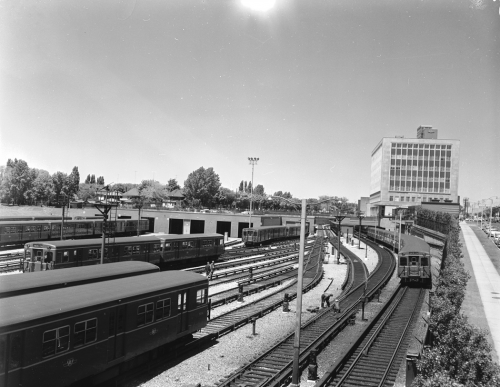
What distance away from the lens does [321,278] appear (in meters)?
38.8

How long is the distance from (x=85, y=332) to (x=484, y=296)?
2052 cm

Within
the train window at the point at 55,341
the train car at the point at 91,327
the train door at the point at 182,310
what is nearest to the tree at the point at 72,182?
the train door at the point at 182,310

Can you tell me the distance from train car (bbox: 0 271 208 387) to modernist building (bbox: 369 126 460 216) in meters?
96.2

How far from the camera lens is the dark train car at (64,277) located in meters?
14.0

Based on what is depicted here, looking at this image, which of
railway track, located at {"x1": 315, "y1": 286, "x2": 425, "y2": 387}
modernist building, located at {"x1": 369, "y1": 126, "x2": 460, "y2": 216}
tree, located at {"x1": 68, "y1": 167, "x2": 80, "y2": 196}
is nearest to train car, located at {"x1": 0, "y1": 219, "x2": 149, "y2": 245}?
railway track, located at {"x1": 315, "y1": 286, "x2": 425, "y2": 387}

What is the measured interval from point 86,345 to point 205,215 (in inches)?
2553

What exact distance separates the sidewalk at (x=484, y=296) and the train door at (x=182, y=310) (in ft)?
37.6

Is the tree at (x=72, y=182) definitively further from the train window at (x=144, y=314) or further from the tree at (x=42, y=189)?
the train window at (x=144, y=314)

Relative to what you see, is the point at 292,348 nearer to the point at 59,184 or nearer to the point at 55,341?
the point at 55,341

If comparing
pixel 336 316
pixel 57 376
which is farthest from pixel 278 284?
pixel 57 376

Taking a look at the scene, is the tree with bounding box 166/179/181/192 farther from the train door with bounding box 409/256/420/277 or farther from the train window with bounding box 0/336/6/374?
the train window with bounding box 0/336/6/374

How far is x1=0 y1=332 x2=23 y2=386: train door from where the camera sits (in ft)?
33.5

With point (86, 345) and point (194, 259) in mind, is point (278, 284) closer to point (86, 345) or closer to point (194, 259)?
point (194, 259)

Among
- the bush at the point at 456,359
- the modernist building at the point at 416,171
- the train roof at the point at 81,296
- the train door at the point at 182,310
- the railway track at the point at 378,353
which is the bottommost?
the railway track at the point at 378,353
